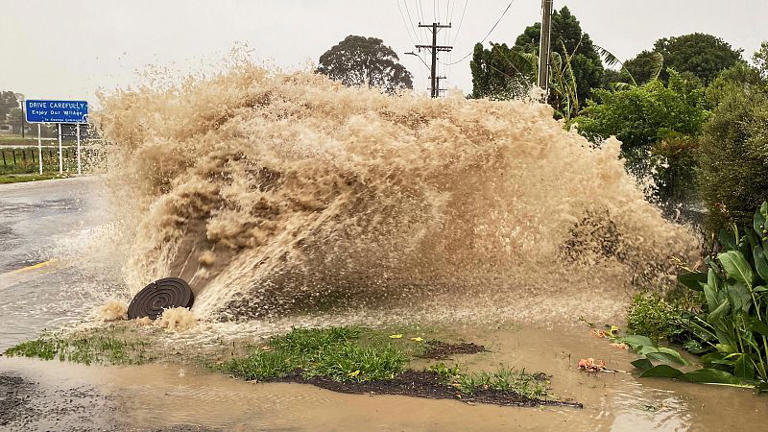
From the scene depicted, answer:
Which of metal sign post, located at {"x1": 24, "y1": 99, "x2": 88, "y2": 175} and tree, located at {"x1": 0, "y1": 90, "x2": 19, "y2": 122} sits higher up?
tree, located at {"x1": 0, "y1": 90, "x2": 19, "y2": 122}

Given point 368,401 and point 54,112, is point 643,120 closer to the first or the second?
point 368,401

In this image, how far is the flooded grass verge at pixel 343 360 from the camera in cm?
536

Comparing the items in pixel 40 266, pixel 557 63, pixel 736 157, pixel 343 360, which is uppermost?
pixel 557 63

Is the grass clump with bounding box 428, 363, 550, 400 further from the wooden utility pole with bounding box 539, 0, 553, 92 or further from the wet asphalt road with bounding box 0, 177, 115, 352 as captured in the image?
the wooden utility pole with bounding box 539, 0, 553, 92

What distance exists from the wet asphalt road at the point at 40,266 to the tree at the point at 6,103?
117053mm

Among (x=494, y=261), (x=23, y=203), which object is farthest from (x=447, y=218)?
(x=23, y=203)

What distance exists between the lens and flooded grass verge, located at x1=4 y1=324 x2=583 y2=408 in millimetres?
5355

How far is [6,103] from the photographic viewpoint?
129 metres

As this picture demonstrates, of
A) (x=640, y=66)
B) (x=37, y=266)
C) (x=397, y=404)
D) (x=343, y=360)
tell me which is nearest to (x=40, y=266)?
(x=37, y=266)

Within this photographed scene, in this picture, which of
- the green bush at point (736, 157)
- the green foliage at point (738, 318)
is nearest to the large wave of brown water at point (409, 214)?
the green bush at point (736, 157)

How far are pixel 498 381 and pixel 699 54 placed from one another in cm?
6566

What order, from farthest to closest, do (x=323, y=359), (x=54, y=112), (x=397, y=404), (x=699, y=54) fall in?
(x=699, y=54)
(x=54, y=112)
(x=323, y=359)
(x=397, y=404)

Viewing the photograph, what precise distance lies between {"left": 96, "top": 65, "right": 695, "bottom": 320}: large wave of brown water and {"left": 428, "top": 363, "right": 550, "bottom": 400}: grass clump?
2.48m

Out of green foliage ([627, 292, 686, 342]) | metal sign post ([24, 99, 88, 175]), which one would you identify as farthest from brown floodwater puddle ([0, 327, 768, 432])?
metal sign post ([24, 99, 88, 175])
